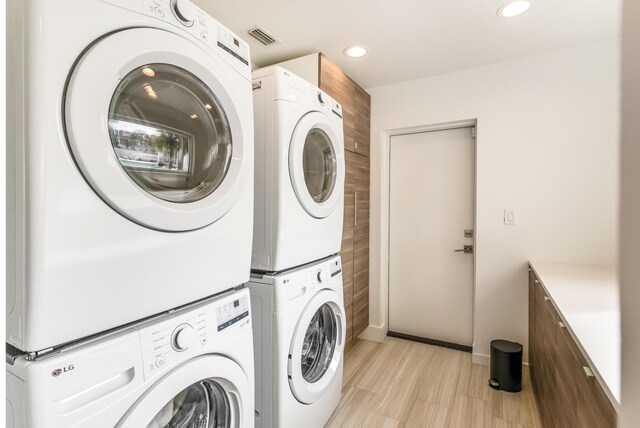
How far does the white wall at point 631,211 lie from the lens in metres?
0.35

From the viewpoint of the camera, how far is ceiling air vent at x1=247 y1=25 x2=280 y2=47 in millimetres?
1878

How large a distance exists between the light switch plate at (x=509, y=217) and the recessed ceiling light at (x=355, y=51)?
1.62 meters

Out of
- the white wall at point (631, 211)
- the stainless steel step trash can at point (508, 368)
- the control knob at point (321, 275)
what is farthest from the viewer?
the stainless steel step trash can at point (508, 368)

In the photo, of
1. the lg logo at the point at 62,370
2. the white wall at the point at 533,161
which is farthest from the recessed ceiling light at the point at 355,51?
the lg logo at the point at 62,370

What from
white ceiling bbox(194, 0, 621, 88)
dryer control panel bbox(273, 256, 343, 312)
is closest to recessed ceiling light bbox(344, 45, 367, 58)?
white ceiling bbox(194, 0, 621, 88)

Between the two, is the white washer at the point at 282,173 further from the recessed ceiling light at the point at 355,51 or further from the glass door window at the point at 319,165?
the recessed ceiling light at the point at 355,51

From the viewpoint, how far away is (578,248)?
2145mm

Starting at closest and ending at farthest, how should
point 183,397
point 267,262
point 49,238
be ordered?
1. point 49,238
2. point 183,397
3. point 267,262

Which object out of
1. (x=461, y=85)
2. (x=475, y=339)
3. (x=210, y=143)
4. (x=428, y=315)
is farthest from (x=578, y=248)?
(x=210, y=143)

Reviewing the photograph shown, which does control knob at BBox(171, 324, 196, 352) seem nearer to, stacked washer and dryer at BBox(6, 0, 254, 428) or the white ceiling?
stacked washer and dryer at BBox(6, 0, 254, 428)

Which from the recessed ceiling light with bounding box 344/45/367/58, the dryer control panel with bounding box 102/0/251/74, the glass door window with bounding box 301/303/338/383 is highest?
the recessed ceiling light with bounding box 344/45/367/58

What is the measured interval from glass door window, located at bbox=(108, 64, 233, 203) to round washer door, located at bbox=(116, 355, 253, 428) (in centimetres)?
48

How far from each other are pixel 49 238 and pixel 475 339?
9.06 feet

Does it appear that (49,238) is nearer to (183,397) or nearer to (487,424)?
(183,397)
